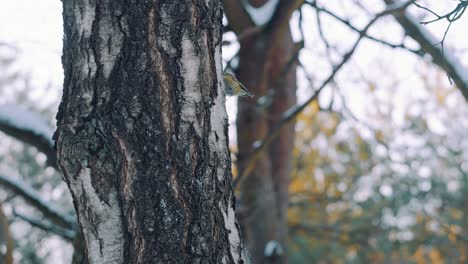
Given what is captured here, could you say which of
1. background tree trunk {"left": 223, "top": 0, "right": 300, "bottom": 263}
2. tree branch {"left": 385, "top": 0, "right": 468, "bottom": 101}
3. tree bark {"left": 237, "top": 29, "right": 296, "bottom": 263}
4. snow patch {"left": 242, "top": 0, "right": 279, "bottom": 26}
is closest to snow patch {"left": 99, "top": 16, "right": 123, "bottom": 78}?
tree branch {"left": 385, "top": 0, "right": 468, "bottom": 101}

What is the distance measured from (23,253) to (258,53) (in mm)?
4496

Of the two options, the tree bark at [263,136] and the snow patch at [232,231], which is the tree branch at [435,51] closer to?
the snow patch at [232,231]

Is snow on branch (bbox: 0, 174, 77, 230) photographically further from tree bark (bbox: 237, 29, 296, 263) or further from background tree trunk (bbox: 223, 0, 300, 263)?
tree bark (bbox: 237, 29, 296, 263)

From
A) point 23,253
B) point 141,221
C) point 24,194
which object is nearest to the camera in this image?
point 141,221

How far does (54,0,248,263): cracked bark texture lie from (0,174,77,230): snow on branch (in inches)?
75.7

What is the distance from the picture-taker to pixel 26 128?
3068mm

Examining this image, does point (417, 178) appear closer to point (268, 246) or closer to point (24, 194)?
point (268, 246)

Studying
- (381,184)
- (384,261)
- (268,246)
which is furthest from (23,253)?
(384,261)

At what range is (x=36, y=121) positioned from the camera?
314 centimetres

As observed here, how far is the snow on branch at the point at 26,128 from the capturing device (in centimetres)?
304

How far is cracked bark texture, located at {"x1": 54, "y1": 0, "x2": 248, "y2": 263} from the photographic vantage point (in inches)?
64.0

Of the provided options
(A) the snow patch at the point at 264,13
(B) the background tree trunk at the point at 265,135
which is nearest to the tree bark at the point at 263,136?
(B) the background tree trunk at the point at 265,135

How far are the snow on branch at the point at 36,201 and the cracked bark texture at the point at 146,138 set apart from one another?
192 centimetres

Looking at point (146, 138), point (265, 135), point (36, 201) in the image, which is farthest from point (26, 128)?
point (265, 135)
